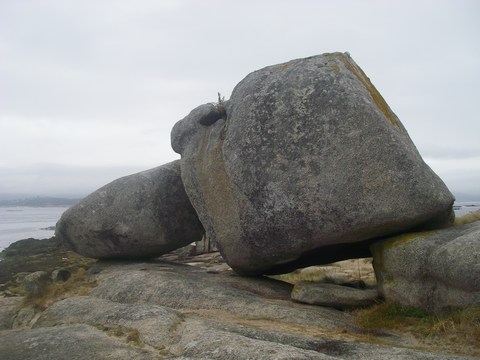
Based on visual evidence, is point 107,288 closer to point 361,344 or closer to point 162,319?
point 162,319

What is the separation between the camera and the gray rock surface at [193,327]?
275 inches

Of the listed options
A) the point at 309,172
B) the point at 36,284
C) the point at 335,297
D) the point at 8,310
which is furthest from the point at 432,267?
the point at 8,310

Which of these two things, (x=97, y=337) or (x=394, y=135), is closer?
(x=97, y=337)

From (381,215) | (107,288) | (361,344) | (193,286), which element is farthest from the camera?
(107,288)

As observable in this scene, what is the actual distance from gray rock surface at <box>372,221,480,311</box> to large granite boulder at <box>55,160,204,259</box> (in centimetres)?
685

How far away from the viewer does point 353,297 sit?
10.8m

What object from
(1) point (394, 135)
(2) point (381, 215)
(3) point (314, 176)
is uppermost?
(1) point (394, 135)

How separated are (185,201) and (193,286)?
14.1 feet

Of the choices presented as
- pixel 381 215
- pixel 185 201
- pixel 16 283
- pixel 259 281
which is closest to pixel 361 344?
pixel 381 215

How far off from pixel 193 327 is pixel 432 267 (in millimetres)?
4941

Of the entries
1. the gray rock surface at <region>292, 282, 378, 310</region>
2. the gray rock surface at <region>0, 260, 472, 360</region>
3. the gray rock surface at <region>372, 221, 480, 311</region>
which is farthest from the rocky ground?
the gray rock surface at <region>372, 221, 480, 311</region>

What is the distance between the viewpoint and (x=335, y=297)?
1082 centimetres

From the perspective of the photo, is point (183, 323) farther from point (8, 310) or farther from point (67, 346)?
point (8, 310)

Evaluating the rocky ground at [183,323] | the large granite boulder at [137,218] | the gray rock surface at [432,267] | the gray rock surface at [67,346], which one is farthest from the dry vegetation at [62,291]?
the gray rock surface at [432,267]
